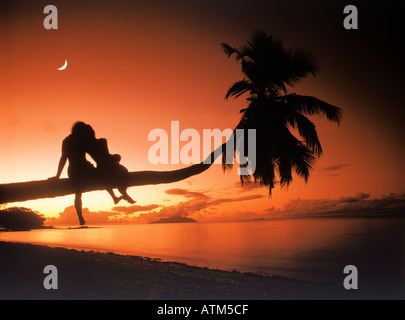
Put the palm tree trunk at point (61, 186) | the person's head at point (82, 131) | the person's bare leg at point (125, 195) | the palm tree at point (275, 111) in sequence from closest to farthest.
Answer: the palm tree trunk at point (61, 186) < the person's bare leg at point (125, 195) < the person's head at point (82, 131) < the palm tree at point (275, 111)

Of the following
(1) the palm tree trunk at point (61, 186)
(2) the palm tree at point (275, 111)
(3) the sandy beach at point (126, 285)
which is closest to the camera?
(1) the palm tree trunk at point (61, 186)

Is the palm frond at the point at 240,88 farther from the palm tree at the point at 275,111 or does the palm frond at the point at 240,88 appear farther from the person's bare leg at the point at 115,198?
the person's bare leg at the point at 115,198

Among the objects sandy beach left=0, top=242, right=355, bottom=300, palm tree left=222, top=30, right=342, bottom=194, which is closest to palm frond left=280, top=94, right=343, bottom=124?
palm tree left=222, top=30, right=342, bottom=194

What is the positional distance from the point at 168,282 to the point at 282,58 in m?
7.93

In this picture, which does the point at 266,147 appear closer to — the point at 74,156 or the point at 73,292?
the point at 74,156

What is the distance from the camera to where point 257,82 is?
7.54 metres

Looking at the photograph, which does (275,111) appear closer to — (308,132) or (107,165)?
(308,132)

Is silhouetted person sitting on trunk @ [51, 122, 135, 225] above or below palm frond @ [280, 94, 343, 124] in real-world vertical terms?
below

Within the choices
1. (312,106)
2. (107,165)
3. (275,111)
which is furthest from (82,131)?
(312,106)

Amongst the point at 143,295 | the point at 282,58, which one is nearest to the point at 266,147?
the point at 282,58

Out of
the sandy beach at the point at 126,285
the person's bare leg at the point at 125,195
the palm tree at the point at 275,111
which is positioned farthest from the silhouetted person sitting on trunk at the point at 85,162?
the sandy beach at the point at 126,285

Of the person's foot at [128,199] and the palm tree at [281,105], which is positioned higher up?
the palm tree at [281,105]

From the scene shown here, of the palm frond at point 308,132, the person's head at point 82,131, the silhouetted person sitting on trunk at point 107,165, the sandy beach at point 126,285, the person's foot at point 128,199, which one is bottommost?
the sandy beach at point 126,285

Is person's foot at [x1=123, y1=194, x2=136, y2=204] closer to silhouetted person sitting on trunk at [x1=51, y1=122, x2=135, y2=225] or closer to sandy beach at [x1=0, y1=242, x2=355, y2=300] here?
silhouetted person sitting on trunk at [x1=51, y1=122, x2=135, y2=225]
